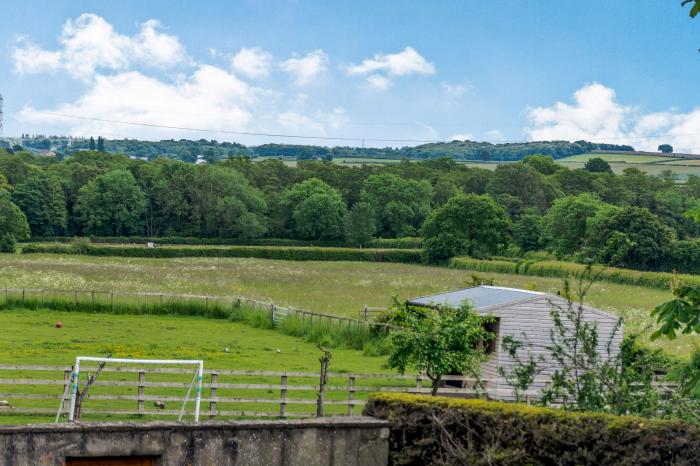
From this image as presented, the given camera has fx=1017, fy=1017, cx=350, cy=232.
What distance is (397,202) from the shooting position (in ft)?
489

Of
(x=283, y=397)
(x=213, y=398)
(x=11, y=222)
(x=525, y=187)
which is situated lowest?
(x=11, y=222)

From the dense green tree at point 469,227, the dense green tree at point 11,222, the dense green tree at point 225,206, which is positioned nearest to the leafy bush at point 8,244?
the dense green tree at point 11,222

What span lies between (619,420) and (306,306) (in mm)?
43409

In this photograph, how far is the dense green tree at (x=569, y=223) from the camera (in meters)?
122

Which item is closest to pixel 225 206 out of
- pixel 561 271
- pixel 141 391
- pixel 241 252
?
pixel 241 252

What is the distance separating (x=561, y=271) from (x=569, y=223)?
3467 centimetres

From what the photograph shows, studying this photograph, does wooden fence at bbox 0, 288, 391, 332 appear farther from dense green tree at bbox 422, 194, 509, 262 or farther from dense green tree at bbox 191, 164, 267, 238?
dense green tree at bbox 191, 164, 267, 238

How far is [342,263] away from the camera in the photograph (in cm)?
10531

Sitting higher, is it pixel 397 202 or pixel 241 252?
pixel 397 202

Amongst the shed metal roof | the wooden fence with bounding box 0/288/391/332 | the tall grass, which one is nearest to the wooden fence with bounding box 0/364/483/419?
the shed metal roof

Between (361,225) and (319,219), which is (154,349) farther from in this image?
(319,219)

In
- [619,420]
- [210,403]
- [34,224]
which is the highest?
[619,420]

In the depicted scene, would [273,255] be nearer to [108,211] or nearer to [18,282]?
[108,211]

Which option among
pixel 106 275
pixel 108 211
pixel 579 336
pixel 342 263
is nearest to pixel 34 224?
pixel 108 211
